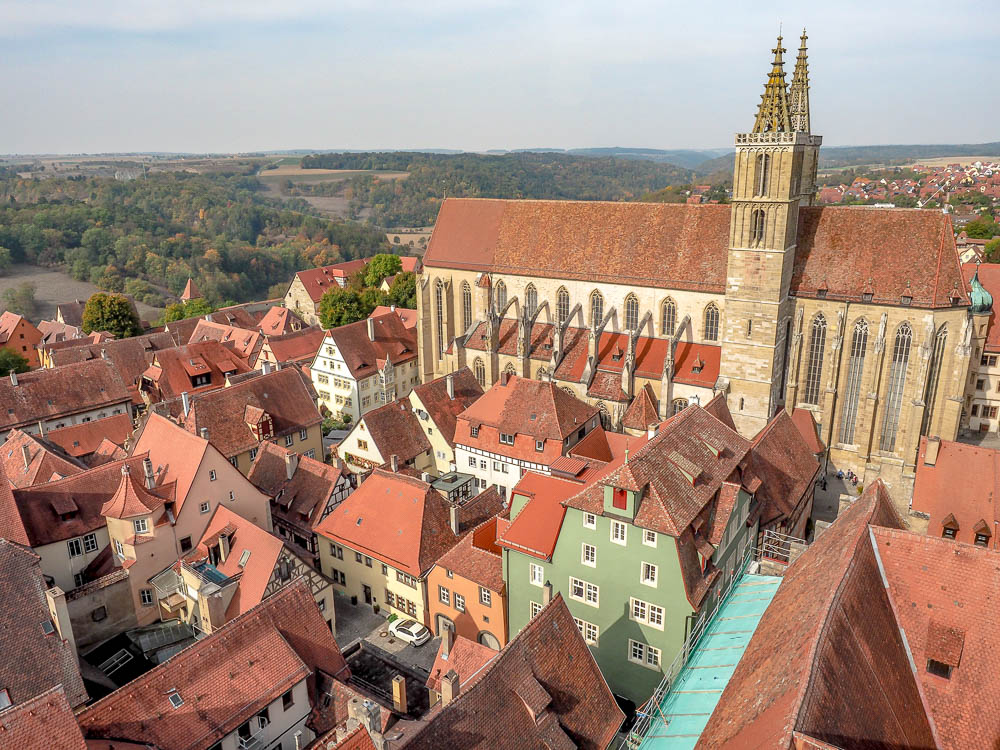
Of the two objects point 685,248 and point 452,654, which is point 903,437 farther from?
point 452,654

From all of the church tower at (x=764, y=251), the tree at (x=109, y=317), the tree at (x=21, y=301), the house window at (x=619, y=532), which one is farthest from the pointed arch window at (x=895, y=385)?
the tree at (x=21, y=301)

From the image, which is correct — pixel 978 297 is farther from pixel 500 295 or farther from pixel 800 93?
pixel 500 295

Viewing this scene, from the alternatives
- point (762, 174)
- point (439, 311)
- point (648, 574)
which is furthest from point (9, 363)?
point (762, 174)

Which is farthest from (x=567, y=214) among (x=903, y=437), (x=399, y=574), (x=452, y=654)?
(x=452, y=654)

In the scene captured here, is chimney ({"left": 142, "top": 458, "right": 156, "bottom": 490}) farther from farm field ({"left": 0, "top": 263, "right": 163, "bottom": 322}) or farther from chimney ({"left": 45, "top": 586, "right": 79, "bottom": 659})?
farm field ({"left": 0, "top": 263, "right": 163, "bottom": 322})

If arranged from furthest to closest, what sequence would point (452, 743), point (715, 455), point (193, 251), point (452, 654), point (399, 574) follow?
point (193, 251)
point (399, 574)
point (715, 455)
point (452, 654)
point (452, 743)

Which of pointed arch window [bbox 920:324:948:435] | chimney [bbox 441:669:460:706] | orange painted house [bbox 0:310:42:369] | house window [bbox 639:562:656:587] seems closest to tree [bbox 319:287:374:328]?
orange painted house [bbox 0:310:42:369]
